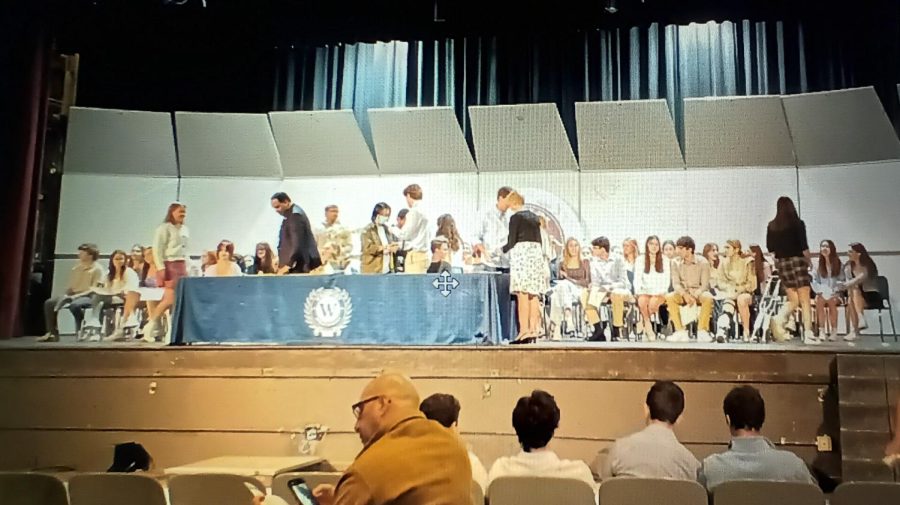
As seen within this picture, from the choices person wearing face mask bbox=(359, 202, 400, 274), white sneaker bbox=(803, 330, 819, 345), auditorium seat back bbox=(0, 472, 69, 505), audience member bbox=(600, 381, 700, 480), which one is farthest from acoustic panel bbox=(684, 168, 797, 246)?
auditorium seat back bbox=(0, 472, 69, 505)

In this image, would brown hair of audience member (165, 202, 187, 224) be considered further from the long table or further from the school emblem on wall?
the school emblem on wall

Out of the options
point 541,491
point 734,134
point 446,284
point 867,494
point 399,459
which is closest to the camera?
point 399,459

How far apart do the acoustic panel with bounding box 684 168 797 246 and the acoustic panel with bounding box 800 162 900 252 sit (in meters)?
0.21

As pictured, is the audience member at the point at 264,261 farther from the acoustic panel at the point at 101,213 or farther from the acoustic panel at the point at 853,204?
the acoustic panel at the point at 853,204

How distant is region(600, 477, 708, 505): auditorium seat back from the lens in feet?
8.71

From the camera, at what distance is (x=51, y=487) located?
9.42 ft

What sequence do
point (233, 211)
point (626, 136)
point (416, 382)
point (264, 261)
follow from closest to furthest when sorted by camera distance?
point (416, 382) → point (626, 136) → point (264, 261) → point (233, 211)

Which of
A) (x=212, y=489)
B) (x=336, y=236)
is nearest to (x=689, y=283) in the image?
(x=336, y=236)

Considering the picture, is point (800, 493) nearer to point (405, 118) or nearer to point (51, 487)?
point (51, 487)

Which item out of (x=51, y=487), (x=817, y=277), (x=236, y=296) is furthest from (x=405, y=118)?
(x=51, y=487)

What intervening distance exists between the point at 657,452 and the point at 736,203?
181 inches

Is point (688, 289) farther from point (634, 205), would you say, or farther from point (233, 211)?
point (233, 211)

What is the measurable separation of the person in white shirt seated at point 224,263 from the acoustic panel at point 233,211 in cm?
6

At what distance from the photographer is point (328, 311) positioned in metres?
5.76
